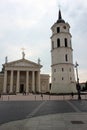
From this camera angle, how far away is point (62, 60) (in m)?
64.2

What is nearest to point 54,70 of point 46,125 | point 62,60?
point 62,60

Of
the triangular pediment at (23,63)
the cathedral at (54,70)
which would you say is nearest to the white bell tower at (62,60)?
the cathedral at (54,70)

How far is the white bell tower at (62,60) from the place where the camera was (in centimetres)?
6269

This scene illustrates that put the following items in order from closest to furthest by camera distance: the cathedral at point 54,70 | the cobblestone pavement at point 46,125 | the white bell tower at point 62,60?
the cobblestone pavement at point 46,125
the white bell tower at point 62,60
the cathedral at point 54,70

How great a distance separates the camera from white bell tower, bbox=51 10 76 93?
206 ft

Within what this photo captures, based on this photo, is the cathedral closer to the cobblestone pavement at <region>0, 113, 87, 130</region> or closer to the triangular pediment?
the triangular pediment

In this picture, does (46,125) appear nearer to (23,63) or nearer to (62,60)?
(62,60)

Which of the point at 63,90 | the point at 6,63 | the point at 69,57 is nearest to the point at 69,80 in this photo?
the point at 63,90

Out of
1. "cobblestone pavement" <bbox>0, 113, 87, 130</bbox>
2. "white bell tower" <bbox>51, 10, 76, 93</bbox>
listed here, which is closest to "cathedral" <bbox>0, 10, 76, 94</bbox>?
"white bell tower" <bbox>51, 10, 76, 93</bbox>

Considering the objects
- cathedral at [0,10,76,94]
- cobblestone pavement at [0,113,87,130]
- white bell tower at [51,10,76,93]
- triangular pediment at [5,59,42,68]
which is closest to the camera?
cobblestone pavement at [0,113,87,130]

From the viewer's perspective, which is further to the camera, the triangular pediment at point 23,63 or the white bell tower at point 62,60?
the triangular pediment at point 23,63

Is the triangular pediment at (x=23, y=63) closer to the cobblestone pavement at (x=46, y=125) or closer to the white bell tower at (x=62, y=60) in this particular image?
the white bell tower at (x=62, y=60)

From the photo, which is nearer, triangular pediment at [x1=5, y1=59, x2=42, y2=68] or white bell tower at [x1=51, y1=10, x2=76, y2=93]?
white bell tower at [x1=51, y1=10, x2=76, y2=93]

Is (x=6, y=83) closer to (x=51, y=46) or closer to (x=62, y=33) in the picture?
(x=51, y=46)
